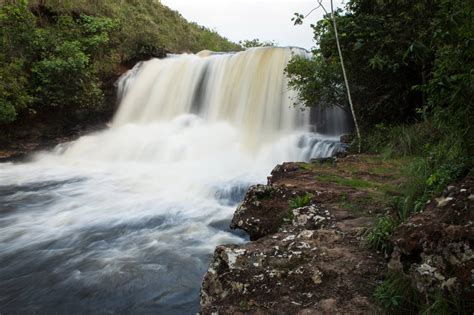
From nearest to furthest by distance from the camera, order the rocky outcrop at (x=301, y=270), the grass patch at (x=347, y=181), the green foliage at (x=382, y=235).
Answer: the rocky outcrop at (x=301, y=270), the green foliage at (x=382, y=235), the grass patch at (x=347, y=181)

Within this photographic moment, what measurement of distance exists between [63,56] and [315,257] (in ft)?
41.5

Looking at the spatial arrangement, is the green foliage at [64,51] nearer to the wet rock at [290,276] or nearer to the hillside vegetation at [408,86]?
the hillside vegetation at [408,86]

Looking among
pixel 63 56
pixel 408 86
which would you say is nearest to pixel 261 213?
pixel 408 86

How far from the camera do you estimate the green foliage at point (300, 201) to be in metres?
3.97

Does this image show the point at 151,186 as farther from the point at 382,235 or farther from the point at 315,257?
the point at 382,235

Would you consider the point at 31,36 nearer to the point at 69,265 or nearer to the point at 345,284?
the point at 69,265

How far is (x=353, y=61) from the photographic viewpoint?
818 centimetres

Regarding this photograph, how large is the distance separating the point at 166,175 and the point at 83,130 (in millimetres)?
5336

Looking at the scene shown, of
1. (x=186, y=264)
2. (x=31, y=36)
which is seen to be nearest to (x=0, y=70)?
(x=31, y=36)

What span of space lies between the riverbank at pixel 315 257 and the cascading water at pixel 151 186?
1.51m

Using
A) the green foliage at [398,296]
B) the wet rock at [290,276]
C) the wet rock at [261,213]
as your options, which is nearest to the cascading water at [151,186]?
the wet rock at [261,213]

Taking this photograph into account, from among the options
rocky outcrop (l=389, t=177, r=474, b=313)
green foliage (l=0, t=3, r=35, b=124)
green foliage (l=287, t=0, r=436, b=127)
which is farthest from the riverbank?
green foliage (l=0, t=3, r=35, b=124)

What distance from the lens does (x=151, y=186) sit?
364 inches

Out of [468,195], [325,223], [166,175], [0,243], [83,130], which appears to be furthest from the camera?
→ [83,130]
